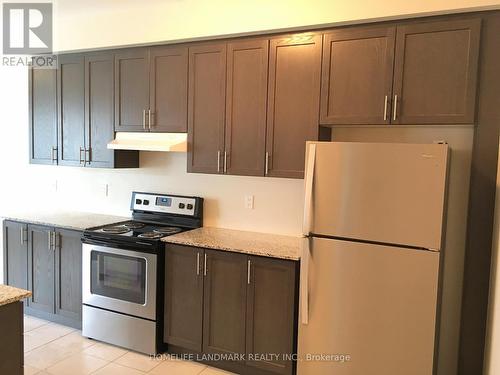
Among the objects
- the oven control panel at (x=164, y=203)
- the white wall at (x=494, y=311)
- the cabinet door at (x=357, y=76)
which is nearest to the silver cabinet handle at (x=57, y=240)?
the oven control panel at (x=164, y=203)

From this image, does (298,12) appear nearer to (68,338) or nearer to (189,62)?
(189,62)

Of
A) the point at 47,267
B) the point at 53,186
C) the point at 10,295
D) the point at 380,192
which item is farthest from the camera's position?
the point at 53,186

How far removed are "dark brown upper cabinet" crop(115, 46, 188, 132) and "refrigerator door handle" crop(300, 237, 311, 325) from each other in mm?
1454

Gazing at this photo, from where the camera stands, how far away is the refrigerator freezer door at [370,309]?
2365 millimetres

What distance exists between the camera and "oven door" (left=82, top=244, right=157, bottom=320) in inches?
126

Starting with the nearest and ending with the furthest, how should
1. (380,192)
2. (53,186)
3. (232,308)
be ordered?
(380,192) → (232,308) → (53,186)

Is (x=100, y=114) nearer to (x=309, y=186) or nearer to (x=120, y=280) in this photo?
(x=120, y=280)

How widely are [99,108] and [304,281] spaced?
238 cm

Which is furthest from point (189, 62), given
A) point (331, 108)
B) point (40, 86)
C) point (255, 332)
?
point (255, 332)

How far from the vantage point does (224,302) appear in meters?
3.02

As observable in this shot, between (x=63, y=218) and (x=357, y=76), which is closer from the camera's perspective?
(x=357, y=76)

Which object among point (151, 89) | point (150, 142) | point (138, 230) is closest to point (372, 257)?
point (138, 230)

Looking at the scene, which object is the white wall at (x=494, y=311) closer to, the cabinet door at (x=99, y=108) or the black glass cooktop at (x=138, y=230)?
the black glass cooktop at (x=138, y=230)

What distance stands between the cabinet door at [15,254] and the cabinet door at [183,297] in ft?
4.97
